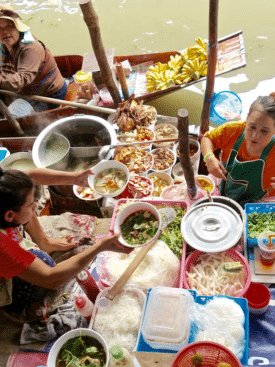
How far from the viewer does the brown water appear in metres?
5.82

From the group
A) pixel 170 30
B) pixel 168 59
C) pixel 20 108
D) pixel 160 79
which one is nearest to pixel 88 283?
pixel 20 108

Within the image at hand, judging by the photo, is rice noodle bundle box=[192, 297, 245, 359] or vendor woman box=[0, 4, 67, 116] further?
vendor woman box=[0, 4, 67, 116]

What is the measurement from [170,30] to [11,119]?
405 cm

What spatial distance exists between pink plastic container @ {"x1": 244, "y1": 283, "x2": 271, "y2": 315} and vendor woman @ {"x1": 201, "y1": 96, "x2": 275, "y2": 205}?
2.79 ft

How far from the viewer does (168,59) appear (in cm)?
538

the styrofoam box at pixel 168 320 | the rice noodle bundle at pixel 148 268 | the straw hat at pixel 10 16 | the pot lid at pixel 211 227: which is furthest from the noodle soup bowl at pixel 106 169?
the straw hat at pixel 10 16

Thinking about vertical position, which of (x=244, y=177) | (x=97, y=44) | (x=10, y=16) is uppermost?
(x=10, y=16)

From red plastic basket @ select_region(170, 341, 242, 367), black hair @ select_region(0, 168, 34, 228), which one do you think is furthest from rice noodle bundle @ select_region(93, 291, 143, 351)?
black hair @ select_region(0, 168, 34, 228)

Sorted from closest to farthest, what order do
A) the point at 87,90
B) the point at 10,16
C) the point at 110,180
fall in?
the point at 110,180 < the point at 10,16 < the point at 87,90

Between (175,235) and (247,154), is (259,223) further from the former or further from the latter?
(175,235)

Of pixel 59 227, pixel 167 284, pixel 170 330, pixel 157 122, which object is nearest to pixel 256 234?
pixel 167 284

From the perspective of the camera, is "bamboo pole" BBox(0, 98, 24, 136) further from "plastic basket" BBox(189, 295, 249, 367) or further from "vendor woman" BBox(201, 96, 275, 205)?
"plastic basket" BBox(189, 295, 249, 367)

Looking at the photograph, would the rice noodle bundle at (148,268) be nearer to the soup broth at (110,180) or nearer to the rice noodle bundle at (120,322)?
the rice noodle bundle at (120,322)

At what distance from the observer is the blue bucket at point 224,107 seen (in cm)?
434
